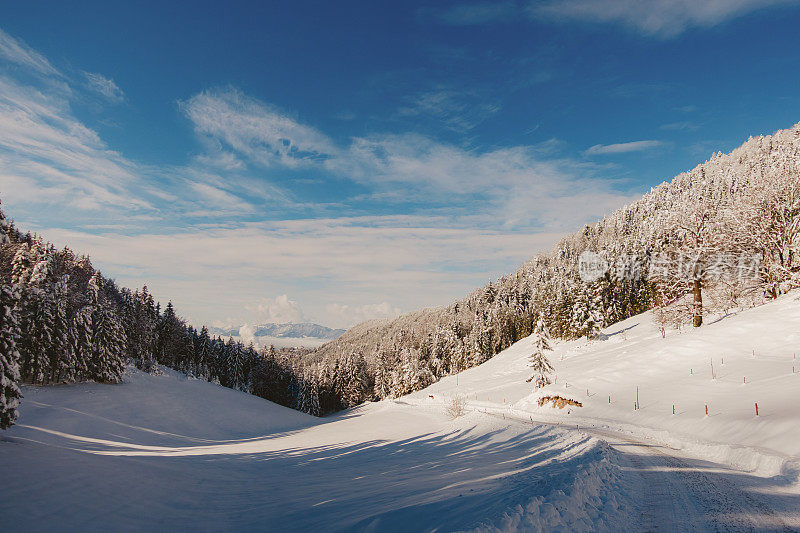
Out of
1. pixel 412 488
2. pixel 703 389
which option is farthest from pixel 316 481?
pixel 703 389

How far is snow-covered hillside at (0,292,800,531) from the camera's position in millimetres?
9172

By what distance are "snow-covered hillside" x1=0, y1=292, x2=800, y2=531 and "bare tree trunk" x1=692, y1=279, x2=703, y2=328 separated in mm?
1945

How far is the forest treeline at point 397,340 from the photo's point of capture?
36.2 meters

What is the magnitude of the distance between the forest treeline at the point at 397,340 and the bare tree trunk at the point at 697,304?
0.48ft

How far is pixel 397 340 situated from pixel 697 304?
102m

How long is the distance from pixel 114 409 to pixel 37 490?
31.0 meters

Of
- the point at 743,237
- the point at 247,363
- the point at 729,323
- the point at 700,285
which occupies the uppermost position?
the point at 743,237

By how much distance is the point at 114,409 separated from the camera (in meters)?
35.8

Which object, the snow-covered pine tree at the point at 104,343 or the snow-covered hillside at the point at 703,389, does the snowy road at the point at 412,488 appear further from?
the snow-covered pine tree at the point at 104,343

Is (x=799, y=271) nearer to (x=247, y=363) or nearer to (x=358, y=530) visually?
(x=358, y=530)

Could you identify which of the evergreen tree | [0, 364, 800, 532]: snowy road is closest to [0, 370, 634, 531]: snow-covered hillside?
[0, 364, 800, 532]: snowy road

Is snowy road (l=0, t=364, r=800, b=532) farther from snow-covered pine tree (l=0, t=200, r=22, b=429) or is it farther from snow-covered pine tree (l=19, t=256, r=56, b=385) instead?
snow-covered pine tree (l=19, t=256, r=56, b=385)

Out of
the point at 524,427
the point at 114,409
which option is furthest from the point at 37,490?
the point at 114,409

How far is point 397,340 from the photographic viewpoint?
437 feet
